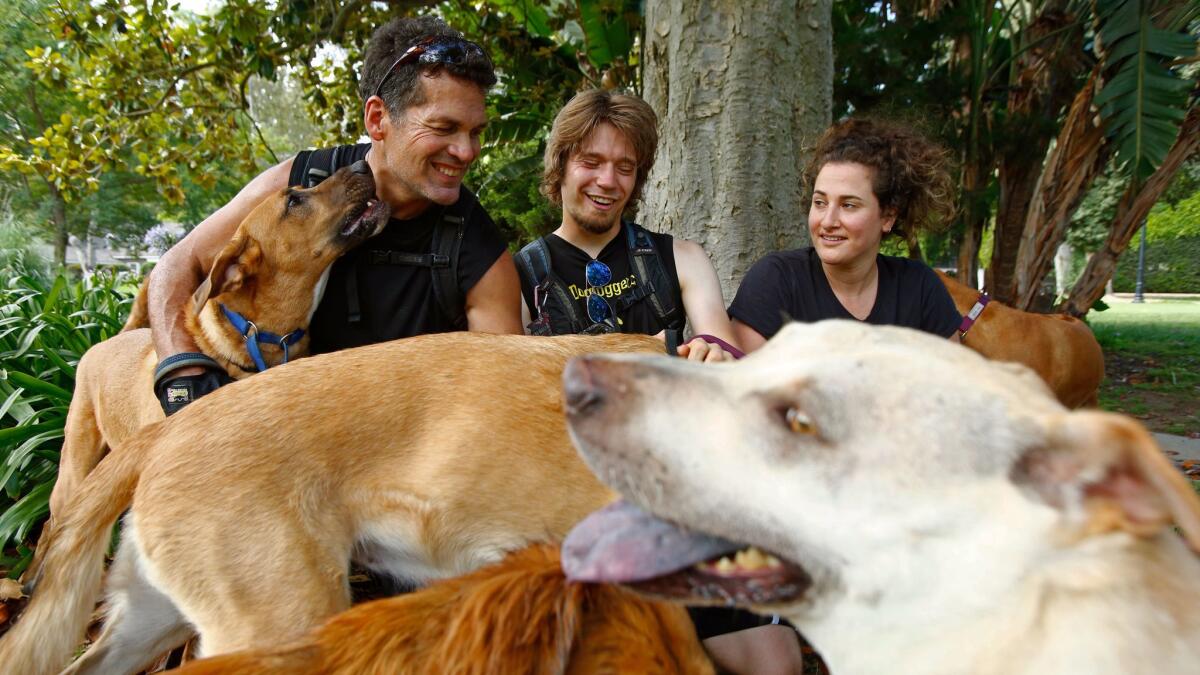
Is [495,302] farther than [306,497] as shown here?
Yes

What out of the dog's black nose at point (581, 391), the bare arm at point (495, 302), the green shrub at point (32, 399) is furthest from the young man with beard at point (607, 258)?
the green shrub at point (32, 399)

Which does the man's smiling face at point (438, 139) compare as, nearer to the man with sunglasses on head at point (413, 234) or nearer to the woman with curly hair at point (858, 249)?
the man with sunglasses on head at point (413, 234)

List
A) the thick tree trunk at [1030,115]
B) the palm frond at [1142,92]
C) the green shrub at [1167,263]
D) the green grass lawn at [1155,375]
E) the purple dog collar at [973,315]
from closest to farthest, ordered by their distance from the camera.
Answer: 1. the purple dog collar at [973,315]
2. the palm frond at [1142,92]
3. the green grass lawn at [1155,375]
4. the thick tree trunk at [1030,115]
5. the green shrub at [1167,263]

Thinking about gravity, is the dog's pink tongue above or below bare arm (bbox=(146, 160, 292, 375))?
below

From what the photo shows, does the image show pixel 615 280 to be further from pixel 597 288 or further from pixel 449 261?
pixel 449 261

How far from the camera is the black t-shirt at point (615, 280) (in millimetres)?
3387

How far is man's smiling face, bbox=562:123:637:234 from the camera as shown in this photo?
134 inches

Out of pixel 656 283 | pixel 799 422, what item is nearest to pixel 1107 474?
pixel 799 422

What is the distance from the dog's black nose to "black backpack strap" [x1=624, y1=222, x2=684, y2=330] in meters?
1.90

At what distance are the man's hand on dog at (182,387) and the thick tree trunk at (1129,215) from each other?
8925 millimetres

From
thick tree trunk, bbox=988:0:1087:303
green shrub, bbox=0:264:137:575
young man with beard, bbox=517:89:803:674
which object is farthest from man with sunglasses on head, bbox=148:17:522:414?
thick tree trunk, bbox=988:0:1087:303

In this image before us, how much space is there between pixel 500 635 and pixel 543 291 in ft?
7.29

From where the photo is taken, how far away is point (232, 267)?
10.6 feet

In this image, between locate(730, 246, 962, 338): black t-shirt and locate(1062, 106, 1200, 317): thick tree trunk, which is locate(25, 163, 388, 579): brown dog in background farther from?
locate(1062, 106, 1200, 317): thick tree trunk
